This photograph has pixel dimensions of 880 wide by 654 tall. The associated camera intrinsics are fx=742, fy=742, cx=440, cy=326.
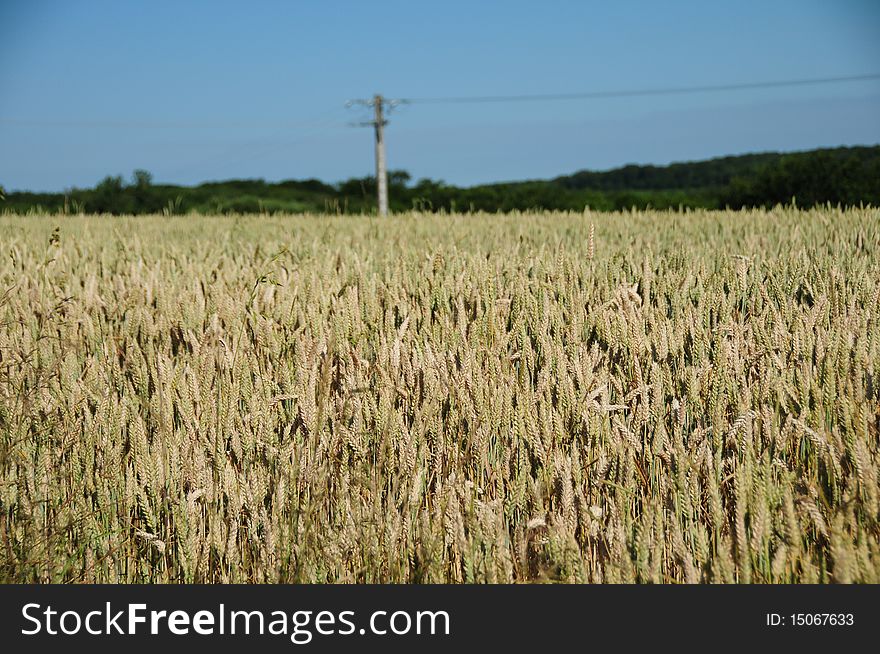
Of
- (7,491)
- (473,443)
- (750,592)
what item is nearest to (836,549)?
(750,592)

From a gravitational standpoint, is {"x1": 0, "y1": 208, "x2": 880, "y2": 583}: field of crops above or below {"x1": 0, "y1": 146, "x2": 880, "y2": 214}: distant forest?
below

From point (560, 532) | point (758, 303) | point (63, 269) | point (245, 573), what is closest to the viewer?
point (560, 532)

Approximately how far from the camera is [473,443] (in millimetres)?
1743

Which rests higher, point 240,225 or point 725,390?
point 240,225

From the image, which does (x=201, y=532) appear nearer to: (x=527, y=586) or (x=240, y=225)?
(x=527, y=586)

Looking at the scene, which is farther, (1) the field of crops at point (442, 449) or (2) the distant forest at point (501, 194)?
(2) the distant forest at point (501, 194)

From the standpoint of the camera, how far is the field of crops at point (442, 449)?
138cm

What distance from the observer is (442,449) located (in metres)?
1.71

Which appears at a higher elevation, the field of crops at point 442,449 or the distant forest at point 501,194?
the distant forest at point 501,194

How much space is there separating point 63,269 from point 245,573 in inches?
122

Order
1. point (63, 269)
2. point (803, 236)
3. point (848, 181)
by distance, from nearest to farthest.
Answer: point (63, 269), point (803, 236), point (848, 181)

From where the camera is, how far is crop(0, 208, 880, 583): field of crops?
Result: 1.38 meters

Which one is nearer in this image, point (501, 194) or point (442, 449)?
point (442, 449)

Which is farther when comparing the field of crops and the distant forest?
the distant forest
